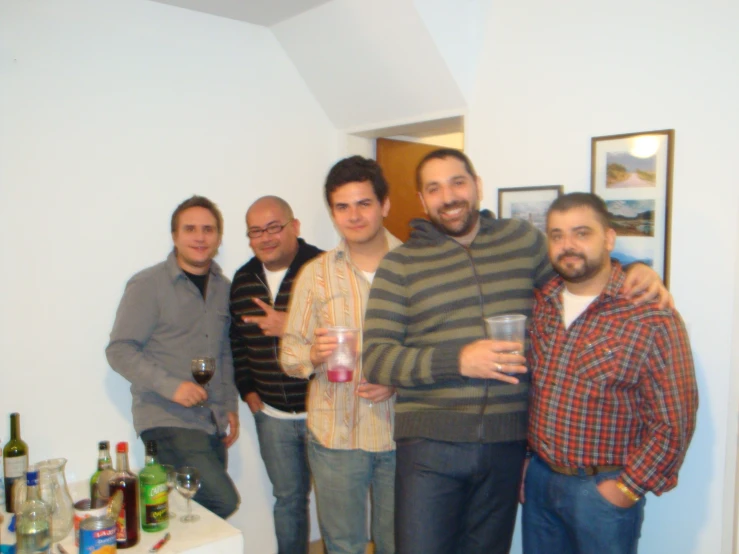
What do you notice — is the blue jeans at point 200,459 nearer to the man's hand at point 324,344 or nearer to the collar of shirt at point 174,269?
the collar of shirt at point 174,269

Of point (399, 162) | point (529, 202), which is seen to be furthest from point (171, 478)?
point (399, 162)

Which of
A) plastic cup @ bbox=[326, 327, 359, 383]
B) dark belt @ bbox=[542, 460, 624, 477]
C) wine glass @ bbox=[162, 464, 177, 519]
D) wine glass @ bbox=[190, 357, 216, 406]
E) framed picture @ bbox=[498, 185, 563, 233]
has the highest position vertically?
framed picture @ bbox=[498, 185, 563, 233]

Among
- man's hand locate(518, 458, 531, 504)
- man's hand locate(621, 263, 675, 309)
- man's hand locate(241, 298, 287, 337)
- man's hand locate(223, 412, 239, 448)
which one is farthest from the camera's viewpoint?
man's hand locate(223, 412, 239, 448)

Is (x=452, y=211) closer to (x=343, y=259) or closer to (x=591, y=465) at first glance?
(x=343, y=259)

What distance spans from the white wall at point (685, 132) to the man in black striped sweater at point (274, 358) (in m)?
1.15

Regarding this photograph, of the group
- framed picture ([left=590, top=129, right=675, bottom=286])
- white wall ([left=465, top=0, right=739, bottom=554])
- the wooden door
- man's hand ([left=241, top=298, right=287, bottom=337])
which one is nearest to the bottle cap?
man's hand ([left=241, top=298, right=287, bottom=337])

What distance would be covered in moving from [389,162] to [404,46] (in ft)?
2.92

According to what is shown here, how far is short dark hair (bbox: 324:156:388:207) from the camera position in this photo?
6.55ft

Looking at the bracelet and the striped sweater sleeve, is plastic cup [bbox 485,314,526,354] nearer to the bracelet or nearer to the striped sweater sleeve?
the striped sweater sleeve

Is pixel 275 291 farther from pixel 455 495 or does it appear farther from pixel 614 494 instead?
pixel 614 494

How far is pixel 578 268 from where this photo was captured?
1.71 metres

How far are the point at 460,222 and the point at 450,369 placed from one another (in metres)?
0.44

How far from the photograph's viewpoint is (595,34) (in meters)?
2.25

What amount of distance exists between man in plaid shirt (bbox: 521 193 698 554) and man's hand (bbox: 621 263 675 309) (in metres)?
0.02
